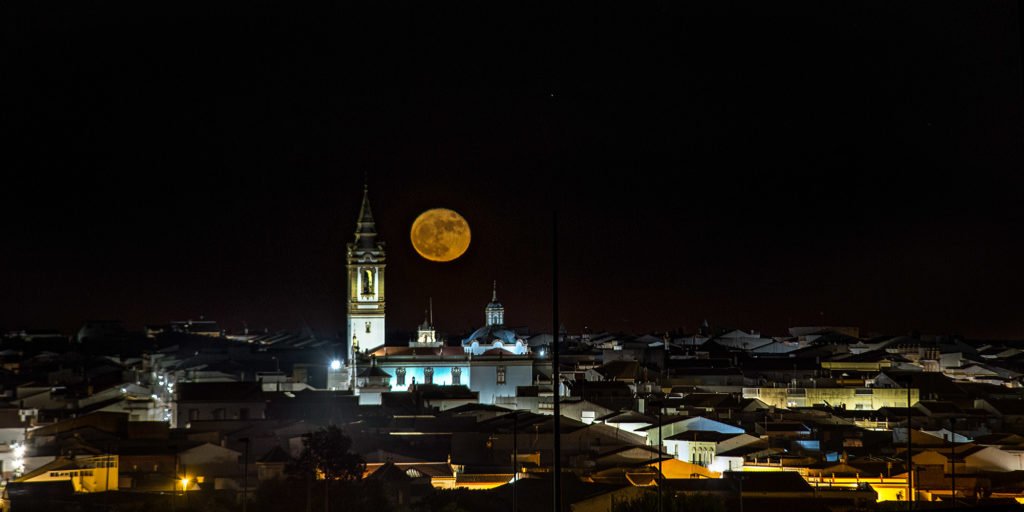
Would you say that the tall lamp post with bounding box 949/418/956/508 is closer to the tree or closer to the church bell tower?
the tree

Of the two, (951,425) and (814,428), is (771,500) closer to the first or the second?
(814,428)

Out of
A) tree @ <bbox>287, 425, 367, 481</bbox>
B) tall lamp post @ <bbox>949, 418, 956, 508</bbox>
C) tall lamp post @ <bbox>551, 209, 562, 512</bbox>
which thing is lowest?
tall lamp post @ <bbox>949, 418, 956, 508</bbox>

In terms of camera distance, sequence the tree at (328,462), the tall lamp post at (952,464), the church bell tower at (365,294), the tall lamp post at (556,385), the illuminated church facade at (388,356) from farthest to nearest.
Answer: the church bell tower at (365,294) → the illuminated church facade at (388,356) → the tree at (328,462) → the tall lamp post at (952,464) → the tall lamp post at (556,385)

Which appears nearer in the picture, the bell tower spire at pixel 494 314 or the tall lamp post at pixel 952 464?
the tall lamp post at pixel 952 464

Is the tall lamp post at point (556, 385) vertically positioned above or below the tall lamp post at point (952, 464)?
above

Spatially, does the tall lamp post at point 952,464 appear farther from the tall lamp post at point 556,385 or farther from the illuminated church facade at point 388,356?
the illuminated church facade at point 388,356

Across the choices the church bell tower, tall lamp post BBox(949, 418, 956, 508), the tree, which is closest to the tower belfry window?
the church bell tower

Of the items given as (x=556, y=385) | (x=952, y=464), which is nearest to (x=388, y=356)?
(x=952, y=464)

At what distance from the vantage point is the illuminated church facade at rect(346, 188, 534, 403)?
1078 inches

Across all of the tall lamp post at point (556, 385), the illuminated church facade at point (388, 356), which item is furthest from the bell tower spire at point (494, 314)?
the tall lamp post at point (556, 385)

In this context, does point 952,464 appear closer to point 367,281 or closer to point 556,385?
point 556,385

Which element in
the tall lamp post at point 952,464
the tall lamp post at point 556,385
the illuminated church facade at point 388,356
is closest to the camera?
the tall lamp post at point 556,385

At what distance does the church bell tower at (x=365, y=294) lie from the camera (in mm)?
30375

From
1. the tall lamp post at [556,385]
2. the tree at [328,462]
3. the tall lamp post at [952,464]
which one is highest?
the tall lamp post at [556,385]
